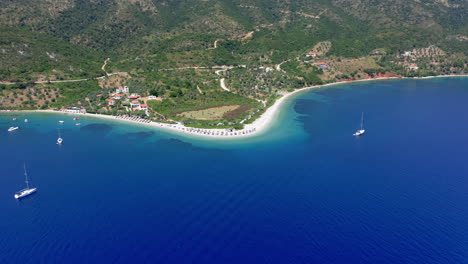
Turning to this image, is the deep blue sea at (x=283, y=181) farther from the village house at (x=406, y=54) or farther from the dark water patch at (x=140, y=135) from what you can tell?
the village house at (x=406, y=54)

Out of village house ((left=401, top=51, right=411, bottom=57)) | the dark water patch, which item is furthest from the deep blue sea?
village house ((left=401, top=51, right=411, bottom=57))

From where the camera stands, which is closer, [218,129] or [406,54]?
[218,129]

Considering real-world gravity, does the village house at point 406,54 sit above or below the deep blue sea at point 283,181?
above

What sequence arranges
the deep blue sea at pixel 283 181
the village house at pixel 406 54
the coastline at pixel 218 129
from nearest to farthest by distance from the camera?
the deep blue sea at pixel 283 181 < the coastline at pixel 218 129 < the village house at pixel 406 54

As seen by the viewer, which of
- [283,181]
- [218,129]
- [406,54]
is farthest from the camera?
[406,54]

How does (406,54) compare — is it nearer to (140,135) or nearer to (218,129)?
(218,129)

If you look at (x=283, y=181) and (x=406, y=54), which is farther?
(x=406, y=54)

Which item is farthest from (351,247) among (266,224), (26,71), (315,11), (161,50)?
(315,11)

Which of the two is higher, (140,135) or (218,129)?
(140,135)

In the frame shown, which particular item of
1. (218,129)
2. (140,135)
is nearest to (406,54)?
(218,129)

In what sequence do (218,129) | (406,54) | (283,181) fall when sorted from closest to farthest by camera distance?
(283,181) → (218,129) → (406,54)

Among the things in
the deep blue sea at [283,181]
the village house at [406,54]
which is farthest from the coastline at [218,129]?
the village house at [406,54]

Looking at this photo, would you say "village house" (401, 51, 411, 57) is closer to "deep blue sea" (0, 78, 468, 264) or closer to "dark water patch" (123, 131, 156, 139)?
"deep blue sea" (0, 78, 468, 264)
